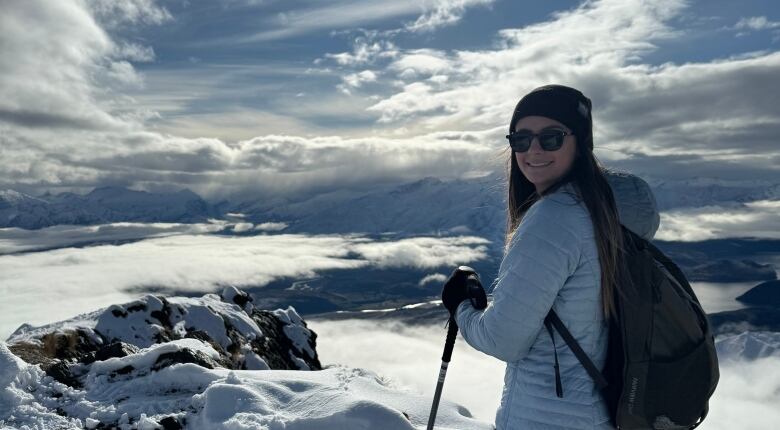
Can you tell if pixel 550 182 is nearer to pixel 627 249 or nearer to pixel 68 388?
pixel 627 249

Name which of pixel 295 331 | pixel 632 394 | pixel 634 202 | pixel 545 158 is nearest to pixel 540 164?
pixel 545 158

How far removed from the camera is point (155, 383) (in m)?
10.5

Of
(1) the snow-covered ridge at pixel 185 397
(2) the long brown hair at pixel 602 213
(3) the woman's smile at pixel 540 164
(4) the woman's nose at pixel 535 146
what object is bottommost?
(1) the snow-covered ridge at pixel 185 397

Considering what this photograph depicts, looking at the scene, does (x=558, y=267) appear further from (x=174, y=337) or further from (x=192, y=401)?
(x=174, y=337)

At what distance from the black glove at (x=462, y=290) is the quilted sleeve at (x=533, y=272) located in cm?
76

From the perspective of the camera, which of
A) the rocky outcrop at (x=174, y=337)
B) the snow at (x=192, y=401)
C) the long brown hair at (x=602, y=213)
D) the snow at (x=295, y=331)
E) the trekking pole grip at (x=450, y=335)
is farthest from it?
the snow at (x=295, y=331)

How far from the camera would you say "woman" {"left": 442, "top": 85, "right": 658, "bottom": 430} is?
355 cm

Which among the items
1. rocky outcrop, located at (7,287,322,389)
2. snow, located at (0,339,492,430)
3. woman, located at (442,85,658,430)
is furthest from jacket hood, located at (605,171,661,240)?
rocky outcrop, located at (7,287,322,389)

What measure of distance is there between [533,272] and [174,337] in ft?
94.9

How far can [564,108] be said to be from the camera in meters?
4.05

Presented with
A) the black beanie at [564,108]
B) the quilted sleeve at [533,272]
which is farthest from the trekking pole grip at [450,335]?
the black beanie at [564,108]

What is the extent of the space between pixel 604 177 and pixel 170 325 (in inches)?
1174

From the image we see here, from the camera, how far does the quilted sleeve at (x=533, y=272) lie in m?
3.51

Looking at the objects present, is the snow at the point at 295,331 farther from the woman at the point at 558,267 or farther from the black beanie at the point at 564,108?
the black beanie at the point at 564,108
